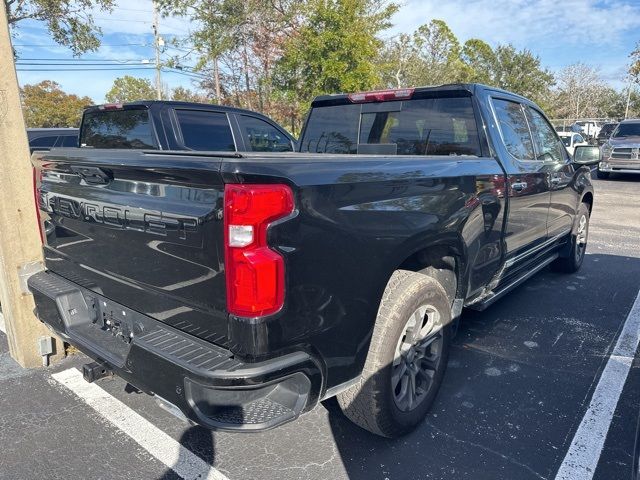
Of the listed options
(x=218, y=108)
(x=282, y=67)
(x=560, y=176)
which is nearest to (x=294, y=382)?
(x=560, y=176)

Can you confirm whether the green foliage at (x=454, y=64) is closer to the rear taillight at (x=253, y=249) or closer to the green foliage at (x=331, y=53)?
the green foliage at (x=331, y=53)

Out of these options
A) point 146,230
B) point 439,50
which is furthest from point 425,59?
point 146,230

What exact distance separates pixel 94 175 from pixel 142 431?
1539 millimetres

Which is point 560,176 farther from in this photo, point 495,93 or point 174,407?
point 174,407

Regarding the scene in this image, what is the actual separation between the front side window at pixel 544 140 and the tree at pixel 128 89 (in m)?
59.3

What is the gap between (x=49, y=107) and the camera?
48812mm

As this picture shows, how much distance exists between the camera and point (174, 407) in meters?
1.95

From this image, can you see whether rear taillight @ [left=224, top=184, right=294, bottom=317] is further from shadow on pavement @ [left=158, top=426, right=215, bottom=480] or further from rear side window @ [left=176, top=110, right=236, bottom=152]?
rear side window @ [left=176, top=110, right=236, bottom=152]

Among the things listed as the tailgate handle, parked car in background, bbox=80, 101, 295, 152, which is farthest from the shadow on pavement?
parked car in background, bbox=80, 101, 295, 152

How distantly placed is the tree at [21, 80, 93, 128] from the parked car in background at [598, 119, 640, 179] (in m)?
48.3

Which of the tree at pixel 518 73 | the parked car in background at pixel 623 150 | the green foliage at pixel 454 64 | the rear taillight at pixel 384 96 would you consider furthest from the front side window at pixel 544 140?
the tree at pixel 518 73

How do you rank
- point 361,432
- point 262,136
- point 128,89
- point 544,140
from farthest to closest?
point 128,89 → point 262,136 → point 544,140 → point 361,432

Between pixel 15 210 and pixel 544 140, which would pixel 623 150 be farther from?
pixel 15 210

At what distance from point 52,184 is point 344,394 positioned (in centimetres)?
206
